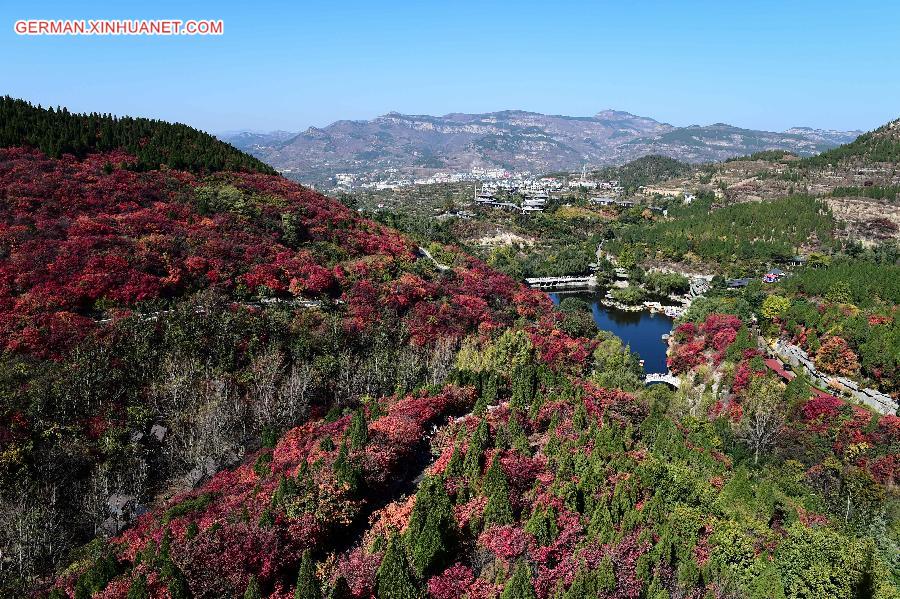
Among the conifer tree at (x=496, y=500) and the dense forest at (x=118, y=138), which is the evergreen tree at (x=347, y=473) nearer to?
the conifer tree at (x=496, y=500)

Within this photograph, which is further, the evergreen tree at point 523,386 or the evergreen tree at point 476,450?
the evergreen tree at point 523,386

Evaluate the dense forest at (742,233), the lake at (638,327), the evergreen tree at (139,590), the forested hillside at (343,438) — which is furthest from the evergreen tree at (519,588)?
the dense forest at (742,233)

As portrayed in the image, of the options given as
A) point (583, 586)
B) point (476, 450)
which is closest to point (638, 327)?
point (476, 450)

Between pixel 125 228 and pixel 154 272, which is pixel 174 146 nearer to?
pixel 125 228

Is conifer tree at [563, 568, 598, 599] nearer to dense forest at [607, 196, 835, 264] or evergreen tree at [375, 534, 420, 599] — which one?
evergreen tree at [375, 534, 420, 599]

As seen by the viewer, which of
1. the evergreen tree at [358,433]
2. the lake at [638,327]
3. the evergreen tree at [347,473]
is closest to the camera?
the evergreen tree at [347,473]

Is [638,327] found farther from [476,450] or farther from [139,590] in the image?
[139,590]

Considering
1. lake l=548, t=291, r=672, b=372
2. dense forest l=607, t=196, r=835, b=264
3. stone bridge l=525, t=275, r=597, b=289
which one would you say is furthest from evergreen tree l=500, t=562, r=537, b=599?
dense forest l=607, t=196, r=835, b=264
